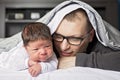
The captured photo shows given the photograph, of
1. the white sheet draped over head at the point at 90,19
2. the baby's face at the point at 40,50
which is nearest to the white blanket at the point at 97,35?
the white sheet draped over head at the point at 90,19

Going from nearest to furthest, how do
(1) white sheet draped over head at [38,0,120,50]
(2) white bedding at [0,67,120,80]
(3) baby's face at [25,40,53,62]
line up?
(2) white bedding at [0,67,120,80] → (3) baby's face at [25,40,53,62] → (1) white sheet draped over head at [38,0,120,50]

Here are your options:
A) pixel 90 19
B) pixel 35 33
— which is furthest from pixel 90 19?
pixel 35 33

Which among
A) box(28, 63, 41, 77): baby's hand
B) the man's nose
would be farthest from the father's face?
box(28, 63, 41, 77): baby's hand

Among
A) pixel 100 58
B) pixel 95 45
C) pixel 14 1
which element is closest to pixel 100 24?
pixel 95 45

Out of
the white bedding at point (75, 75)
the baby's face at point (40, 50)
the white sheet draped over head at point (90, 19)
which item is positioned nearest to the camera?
the white bedding at point (75, 75)

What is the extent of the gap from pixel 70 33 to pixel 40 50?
5.6 inches

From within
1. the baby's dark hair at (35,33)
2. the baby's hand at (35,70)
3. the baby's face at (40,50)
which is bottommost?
the baby's hand at (35,70)

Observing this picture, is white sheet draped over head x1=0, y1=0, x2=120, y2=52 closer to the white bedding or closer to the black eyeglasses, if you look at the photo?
the black eyeglasses

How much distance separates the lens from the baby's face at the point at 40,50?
2.46 feet

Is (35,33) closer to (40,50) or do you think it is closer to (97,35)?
(40,50)

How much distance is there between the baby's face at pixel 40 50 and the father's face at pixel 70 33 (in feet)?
0.27

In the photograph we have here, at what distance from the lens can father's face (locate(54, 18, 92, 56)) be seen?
0.84 metres

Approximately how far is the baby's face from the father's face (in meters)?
0.08

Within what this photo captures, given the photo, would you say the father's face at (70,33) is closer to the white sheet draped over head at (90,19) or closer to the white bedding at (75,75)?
the white sheet draped over head at (90,19)
